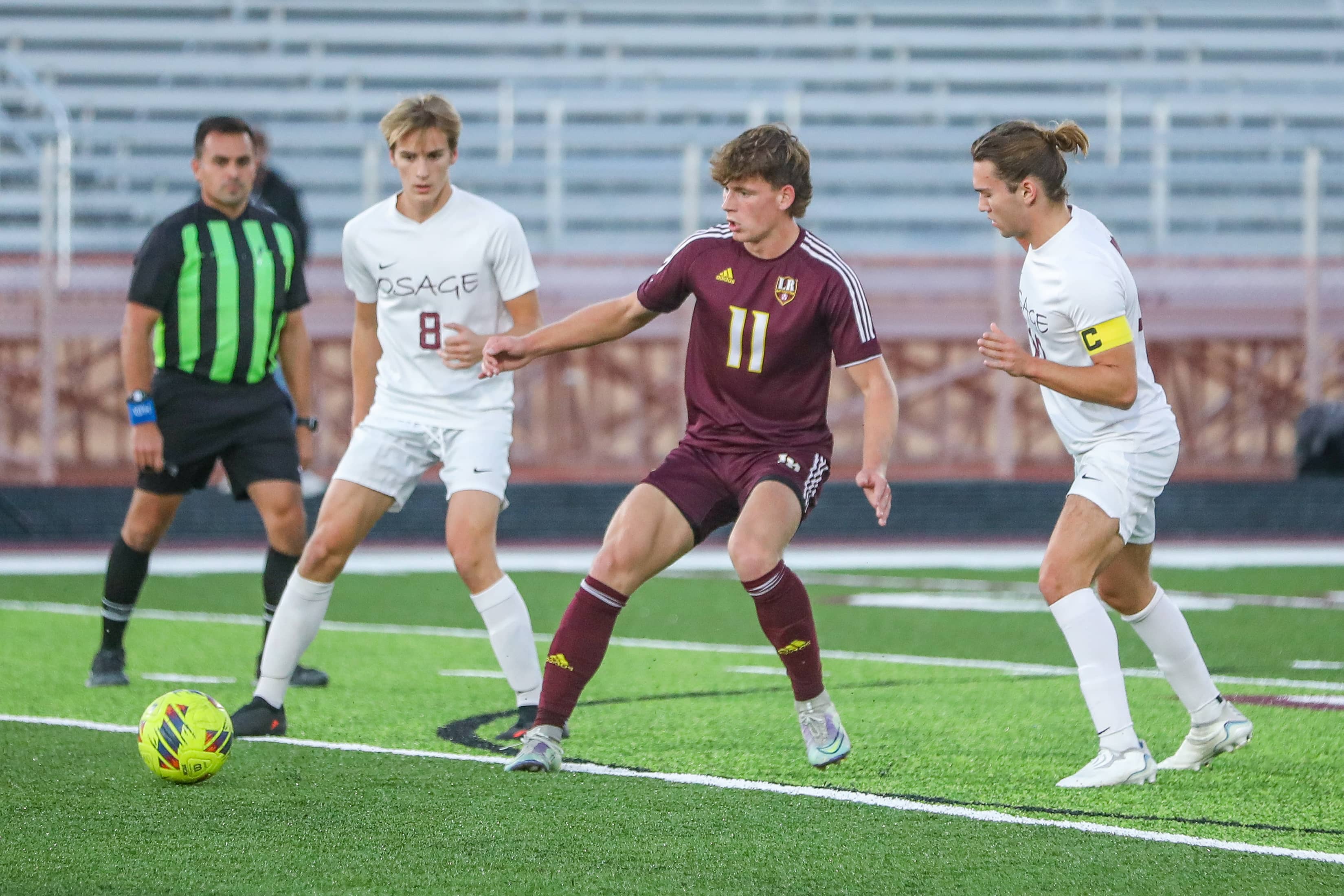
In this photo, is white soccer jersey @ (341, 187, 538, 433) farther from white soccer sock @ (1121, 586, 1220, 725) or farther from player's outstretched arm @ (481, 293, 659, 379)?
white soccer sock @ (1121, 586, 1220, 725)

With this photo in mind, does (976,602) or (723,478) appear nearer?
(723,478)

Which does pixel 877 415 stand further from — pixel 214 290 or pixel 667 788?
pixel 214 290

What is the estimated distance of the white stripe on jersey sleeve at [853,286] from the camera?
15.5 feet

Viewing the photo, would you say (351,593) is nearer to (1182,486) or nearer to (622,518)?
(622,518)

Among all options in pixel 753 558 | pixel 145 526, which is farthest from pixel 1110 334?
pixel 145 526

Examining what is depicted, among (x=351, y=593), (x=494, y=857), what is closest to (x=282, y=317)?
(x=494, y=857)

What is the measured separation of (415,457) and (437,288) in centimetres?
53

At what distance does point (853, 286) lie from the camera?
188 inches

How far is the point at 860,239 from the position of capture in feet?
63.3

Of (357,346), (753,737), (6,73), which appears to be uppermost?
(6,73)

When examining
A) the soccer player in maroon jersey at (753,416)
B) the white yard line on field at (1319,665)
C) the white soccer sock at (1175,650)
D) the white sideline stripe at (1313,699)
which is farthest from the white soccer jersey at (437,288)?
the white yard line on field at (1319,665)

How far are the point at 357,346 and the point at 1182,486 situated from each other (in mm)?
9982

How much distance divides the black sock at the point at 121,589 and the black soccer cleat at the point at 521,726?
6.14ft

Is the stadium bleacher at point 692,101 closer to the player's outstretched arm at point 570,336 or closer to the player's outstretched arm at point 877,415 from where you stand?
the player's outstretched arm at point 570,336
